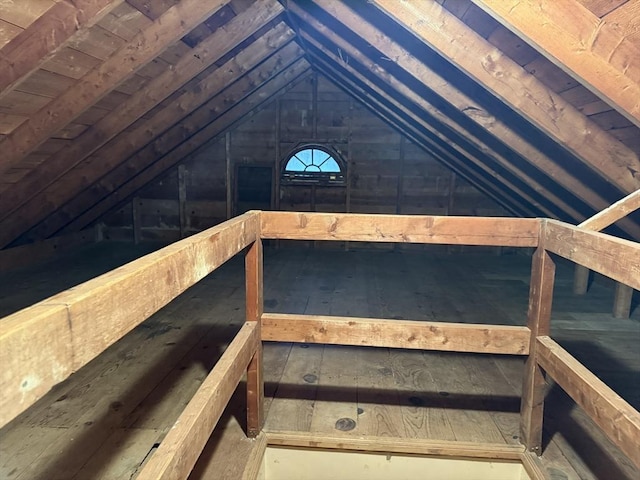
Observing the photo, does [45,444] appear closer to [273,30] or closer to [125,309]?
[125,309]

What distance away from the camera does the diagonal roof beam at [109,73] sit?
7.72 feet

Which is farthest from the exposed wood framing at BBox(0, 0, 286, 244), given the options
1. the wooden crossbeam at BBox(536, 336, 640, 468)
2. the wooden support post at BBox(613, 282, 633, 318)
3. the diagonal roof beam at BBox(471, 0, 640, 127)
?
the wooden support post at BBox(613, 282, 633, 318)

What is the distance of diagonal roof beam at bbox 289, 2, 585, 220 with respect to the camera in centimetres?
234

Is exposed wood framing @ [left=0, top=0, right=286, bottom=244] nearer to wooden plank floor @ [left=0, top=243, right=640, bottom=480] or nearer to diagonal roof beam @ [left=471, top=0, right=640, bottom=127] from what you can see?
wooden plank floor @ [left=0, top=243, right=640, bottom=480]

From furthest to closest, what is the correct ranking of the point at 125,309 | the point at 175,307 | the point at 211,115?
the point at 211,115
the point at 175,307
the point at 125,309

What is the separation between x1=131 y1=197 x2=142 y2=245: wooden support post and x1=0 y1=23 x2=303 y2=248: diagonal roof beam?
6.62 ft

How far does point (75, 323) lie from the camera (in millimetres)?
589

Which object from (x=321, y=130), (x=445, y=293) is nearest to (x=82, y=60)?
(x=445, y=293)

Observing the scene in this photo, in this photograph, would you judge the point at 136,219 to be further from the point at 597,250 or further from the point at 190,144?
the point at 597,250

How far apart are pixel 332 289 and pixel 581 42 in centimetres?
276

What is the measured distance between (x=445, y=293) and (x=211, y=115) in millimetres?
2724

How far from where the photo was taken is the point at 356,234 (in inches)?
65.6

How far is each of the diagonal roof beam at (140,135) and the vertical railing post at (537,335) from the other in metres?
2.85

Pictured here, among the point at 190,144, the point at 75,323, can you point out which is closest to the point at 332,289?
the point at 190,144
